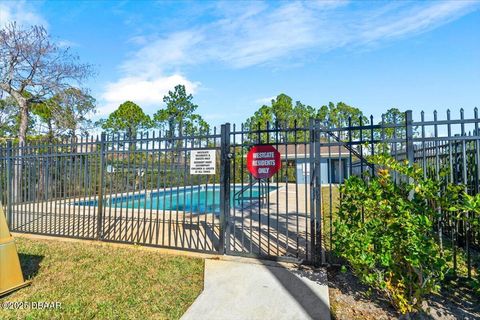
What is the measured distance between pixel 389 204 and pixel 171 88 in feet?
110

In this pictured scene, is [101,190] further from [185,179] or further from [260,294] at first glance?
[260,294]

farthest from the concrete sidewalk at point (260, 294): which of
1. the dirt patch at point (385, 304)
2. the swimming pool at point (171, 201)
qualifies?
the swimming pool at point (171, 201)

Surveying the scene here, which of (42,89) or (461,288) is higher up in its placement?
(42,89)

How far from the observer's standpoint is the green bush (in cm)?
259

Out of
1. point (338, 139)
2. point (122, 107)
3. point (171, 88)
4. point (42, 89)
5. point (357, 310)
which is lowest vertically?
point (357, 310)

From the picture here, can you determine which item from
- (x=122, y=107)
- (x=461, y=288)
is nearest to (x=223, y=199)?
(x=461, y=288)

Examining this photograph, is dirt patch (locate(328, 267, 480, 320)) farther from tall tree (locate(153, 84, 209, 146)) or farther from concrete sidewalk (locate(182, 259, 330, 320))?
tall tree (locate(153, 84, 209, 146))

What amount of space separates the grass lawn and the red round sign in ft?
6.15

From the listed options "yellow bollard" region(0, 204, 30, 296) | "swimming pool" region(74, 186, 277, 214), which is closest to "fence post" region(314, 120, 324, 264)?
"swimming pool" region(74, 186, 277, 214)

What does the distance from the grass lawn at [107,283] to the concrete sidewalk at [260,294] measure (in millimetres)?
246

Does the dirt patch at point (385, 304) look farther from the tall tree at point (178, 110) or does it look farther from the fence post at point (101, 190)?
the tall tree at point (178, 110)

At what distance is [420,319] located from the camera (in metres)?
2.88

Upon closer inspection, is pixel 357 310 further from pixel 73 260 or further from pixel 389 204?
pixel 73 260

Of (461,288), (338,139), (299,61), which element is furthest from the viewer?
(299,61)
